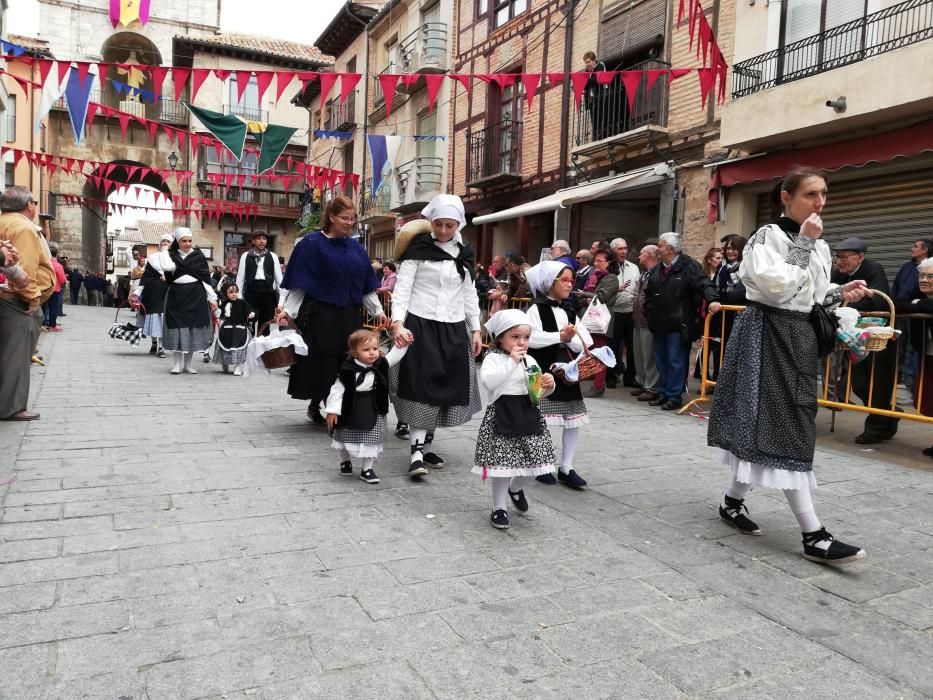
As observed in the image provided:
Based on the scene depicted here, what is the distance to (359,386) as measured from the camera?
186 inches

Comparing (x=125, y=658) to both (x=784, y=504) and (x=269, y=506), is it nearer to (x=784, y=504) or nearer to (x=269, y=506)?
(x=269, y=506)

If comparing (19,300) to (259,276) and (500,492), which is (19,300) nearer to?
(259,276)

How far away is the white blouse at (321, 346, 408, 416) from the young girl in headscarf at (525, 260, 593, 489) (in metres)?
0.89

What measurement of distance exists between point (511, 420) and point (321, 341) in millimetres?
2490

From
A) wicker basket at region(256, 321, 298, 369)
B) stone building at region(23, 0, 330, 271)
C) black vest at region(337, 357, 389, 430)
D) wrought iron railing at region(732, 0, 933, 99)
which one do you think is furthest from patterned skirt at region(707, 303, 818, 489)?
stone building at region(23, 0, 330, 271)

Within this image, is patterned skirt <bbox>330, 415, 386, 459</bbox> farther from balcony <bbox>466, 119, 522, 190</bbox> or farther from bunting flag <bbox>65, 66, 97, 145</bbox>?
balcony <bbox>466, 119, 522, 190</bbox>

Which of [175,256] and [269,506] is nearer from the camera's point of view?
[269,506]

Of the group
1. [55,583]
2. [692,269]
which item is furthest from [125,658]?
[692,269]

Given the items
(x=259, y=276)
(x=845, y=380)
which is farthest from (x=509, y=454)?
(x=259, y=276)

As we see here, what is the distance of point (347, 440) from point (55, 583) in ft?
6.44

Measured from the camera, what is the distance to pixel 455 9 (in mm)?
21266

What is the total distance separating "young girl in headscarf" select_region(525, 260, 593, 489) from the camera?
14.9ft

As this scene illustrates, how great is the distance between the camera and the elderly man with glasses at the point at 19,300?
6.13 metres

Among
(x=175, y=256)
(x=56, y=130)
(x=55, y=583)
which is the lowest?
(x=55, y=583)
